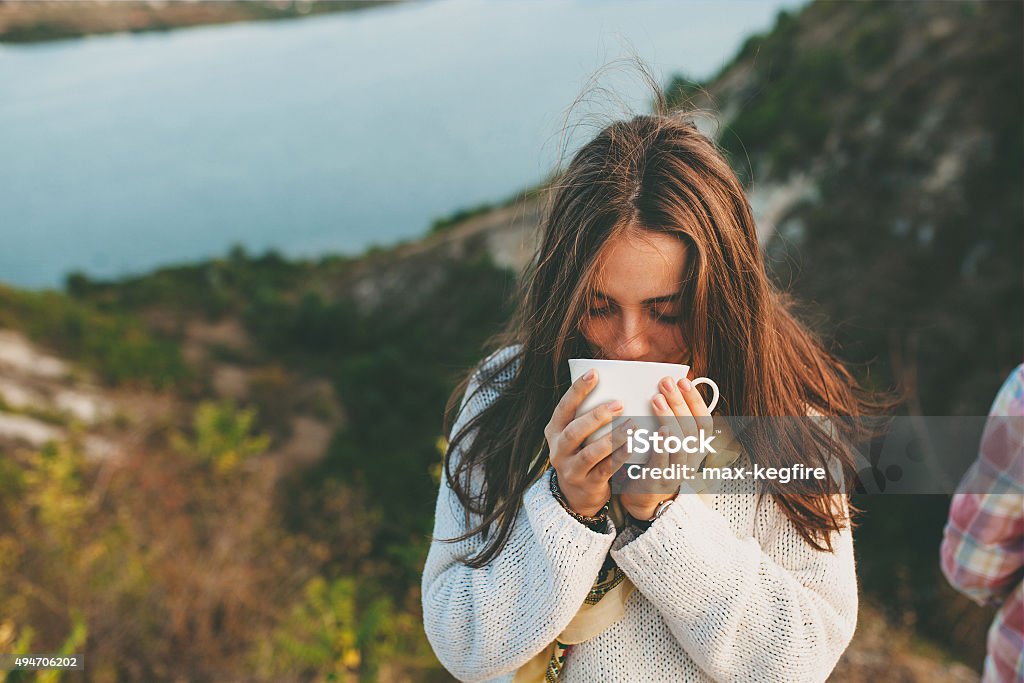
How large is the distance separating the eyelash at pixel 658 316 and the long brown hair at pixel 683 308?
0.06ft

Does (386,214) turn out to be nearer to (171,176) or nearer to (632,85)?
(171,176)

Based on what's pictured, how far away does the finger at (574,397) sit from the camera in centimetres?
97

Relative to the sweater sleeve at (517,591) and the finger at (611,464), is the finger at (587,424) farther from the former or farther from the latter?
the sweater sleeve at (517,591)

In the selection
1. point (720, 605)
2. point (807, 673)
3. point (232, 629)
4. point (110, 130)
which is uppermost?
point (720, 605)

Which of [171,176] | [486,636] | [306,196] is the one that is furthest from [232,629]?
[171,176]

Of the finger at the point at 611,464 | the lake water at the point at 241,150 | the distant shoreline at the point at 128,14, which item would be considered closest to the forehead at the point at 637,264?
the finger at the point at 611,464

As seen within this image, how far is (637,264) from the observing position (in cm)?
111

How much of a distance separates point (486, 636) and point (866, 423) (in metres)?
0.92

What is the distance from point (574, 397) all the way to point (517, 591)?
39cm

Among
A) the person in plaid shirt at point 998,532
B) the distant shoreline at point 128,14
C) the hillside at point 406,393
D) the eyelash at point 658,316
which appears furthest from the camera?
the distant shoreline at point 128,14

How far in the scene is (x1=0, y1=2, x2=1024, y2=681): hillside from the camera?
3.66 m

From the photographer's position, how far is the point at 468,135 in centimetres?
2595

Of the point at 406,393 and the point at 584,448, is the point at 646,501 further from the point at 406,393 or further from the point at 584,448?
the point at 406,393

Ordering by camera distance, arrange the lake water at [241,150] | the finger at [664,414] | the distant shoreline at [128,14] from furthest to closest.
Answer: the distant shoreline at [128,14] < the lake water at [241,150] < the finger at [664,414]
